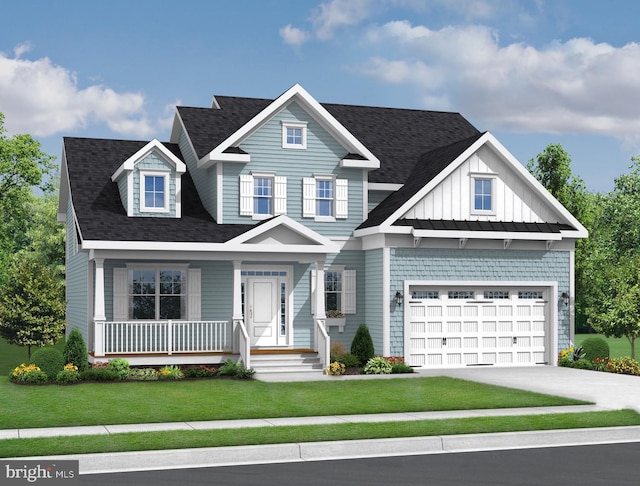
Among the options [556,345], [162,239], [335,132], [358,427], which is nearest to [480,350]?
[556,345]

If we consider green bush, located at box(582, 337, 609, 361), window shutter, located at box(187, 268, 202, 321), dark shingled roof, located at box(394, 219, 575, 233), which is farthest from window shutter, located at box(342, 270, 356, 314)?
green bush, located at box(582, 337, 609, 361)

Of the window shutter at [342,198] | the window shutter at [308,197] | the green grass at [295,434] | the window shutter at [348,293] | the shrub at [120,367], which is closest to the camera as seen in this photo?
the green grass at [295,434]

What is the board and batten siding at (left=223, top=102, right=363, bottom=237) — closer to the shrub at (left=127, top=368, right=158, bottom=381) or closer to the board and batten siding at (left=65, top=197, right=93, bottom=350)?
the board and batten siding at (left=65, top=197, right=93, bottom=350)

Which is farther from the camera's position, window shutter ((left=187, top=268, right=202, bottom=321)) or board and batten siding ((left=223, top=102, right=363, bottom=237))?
board and batten siding ((left=223, top=102, right=363, bottom=237))

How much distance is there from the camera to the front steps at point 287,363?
2632 centimetres

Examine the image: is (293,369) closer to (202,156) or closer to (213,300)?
(213,300)

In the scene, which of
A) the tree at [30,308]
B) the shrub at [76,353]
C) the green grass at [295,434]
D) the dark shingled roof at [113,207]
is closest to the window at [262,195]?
the dark shingled roof at [113,207]

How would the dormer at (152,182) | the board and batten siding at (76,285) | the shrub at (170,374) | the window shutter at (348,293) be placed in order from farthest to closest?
the window shutter at (348,293)
the dormer at (152,182)
the board and batten siding at (76,285)
the shrub at (170,374)

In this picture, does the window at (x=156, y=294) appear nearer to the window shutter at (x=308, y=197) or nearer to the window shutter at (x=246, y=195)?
the window shutter at (x=246, y=195)

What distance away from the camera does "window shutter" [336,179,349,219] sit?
29.9 meters

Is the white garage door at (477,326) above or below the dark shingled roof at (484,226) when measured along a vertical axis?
below

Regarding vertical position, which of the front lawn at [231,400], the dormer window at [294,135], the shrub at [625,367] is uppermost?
the dormer window at [294,135]

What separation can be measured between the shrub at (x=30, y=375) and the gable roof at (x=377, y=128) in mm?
9284

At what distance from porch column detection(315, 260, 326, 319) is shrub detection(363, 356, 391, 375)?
2013mm
